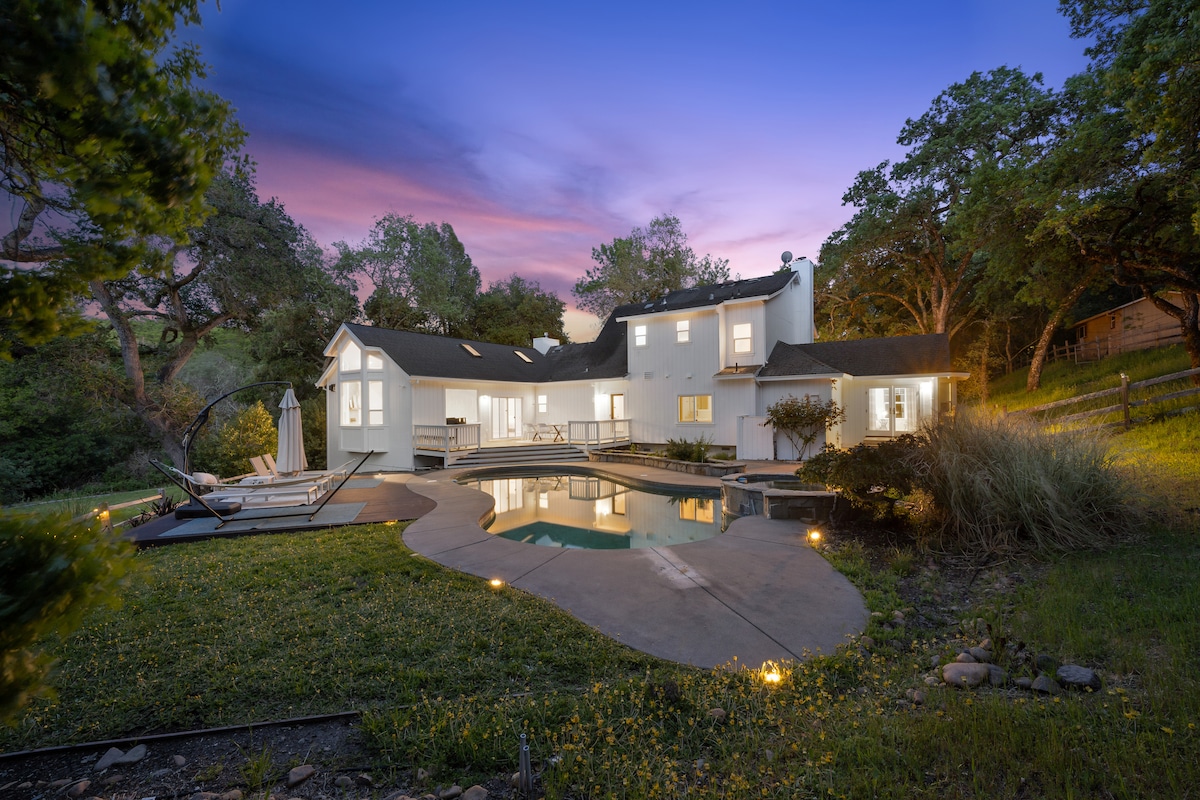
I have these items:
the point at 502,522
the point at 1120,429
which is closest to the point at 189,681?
the point at 502,522

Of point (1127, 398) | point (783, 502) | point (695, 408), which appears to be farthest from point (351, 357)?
point (1127, 398)

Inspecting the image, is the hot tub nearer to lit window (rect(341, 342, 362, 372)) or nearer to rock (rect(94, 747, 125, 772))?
rock (rect(94, 747, 125, 772))

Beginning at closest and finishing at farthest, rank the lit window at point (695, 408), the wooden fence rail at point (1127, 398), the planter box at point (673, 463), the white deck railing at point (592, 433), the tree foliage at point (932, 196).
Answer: the wooden fence rail at point (1127, 398) → the planter box at point (673, 463) → the lit window at point (695, 408) → the white deck railing at point (592, 433) → the tree foliage at point (932, 196)

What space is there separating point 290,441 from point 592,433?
10.2 m

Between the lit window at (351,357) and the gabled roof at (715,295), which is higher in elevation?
the gabled roof at (715,295)

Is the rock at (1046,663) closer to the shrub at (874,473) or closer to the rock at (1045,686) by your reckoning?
the rock at (1045,686)

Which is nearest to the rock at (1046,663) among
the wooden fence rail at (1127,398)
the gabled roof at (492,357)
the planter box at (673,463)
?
the wooden fence rail at (1127,398)

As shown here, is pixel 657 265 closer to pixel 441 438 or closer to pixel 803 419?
pixel 803 419

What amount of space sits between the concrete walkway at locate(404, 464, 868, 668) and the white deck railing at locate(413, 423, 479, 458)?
27.8ft

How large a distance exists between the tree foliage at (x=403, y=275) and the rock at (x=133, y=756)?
2875 centimetres

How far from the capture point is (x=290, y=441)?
10.4 meters

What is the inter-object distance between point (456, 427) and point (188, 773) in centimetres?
1417

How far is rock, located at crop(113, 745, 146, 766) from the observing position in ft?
8.34

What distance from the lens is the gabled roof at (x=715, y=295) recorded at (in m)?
17.2
